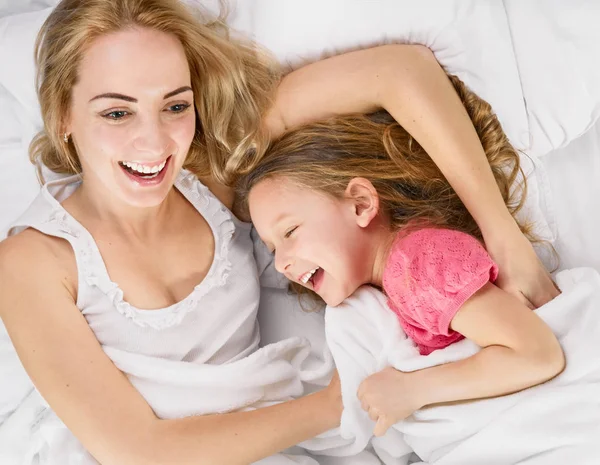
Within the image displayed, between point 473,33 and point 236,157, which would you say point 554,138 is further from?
point 236,157

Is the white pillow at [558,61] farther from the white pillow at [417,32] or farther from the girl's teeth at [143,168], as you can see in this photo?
the girl's teeth at [143,168]

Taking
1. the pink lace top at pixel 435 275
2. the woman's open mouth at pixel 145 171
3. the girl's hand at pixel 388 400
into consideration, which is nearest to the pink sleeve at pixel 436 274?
the pink lace top at pixel 435 275

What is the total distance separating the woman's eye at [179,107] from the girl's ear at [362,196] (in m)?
0.31

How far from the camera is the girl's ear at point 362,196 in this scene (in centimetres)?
142

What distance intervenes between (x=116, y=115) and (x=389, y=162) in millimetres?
501

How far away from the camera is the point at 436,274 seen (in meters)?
1.29

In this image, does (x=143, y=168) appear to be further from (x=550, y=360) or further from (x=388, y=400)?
(x=550, y=360)

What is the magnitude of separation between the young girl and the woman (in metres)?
0.06

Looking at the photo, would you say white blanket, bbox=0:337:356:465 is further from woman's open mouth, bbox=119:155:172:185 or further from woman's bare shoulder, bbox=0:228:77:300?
woman's open mouth, bbox=119:155:172:185

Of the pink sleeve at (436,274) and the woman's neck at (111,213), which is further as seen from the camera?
the woman's neck at (111,213)

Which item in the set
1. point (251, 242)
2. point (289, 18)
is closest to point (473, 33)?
point (289, 18)

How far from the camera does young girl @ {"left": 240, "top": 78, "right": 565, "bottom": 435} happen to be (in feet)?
4.19

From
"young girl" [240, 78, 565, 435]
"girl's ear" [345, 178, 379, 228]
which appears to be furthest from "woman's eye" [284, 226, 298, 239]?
"girl's ear" [345, 178, 379, 228]

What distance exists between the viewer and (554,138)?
1520 millimetres
